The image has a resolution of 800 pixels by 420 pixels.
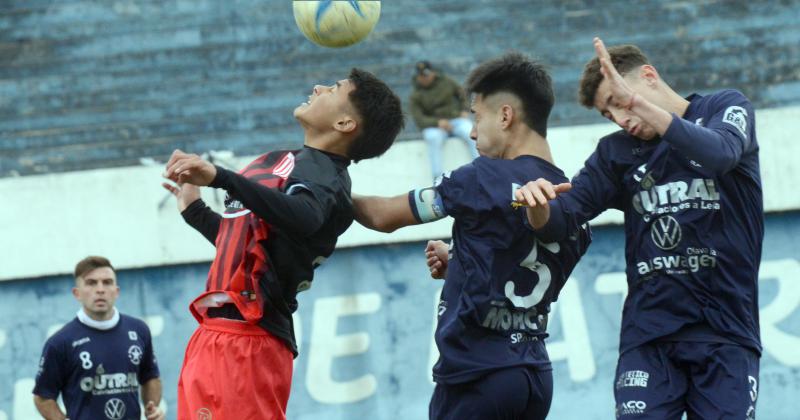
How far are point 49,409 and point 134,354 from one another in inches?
27.1

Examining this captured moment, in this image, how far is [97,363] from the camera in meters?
8.52

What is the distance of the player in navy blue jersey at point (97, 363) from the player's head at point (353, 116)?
13.1ft

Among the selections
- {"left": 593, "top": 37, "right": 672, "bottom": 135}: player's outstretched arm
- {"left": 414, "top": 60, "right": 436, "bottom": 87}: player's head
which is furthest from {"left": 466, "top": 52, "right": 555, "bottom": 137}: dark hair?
{"left": 414, "top": 60, "right": 436, "bottom": 87}: player's head

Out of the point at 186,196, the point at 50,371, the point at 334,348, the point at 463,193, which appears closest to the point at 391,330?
the point at 334,348

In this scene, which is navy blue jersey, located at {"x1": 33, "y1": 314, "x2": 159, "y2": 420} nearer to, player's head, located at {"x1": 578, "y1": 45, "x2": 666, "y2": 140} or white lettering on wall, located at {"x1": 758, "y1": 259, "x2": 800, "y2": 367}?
player's head, located at {"x1": 578, "y1": 45, "x2": 666, "y2": 140}

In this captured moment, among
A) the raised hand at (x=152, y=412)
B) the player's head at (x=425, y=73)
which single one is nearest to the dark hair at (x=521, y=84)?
the raised hand at (x=152, y=412)

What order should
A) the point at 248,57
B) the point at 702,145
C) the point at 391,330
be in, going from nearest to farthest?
the point at 702,145 < the point at 391,330 < the point at 248,57

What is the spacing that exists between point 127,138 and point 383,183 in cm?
306

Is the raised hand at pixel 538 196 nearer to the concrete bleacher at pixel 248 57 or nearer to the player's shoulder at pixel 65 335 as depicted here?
the player's shoulder at pixel 65 335

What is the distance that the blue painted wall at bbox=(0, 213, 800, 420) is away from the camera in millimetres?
10172

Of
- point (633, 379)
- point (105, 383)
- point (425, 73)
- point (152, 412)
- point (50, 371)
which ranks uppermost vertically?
point (425, 73)

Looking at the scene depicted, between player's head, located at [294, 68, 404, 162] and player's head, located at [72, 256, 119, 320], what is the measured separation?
3974mm

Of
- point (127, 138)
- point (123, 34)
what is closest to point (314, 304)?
point (127, 138)

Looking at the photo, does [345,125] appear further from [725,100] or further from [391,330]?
[391,330]
